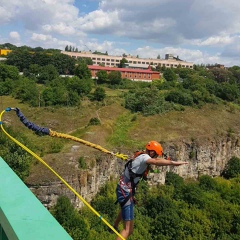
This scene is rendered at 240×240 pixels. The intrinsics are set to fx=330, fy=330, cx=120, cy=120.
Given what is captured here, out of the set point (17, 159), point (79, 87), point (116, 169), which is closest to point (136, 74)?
point (79, 87)

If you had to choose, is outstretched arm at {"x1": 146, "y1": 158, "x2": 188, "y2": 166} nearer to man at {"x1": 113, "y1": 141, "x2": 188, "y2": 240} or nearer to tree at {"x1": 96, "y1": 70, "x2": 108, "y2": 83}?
man at {"x1": 113, "y1": 141, "x2": 188, "y2": 240}

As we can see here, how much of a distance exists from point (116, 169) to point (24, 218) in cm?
3239

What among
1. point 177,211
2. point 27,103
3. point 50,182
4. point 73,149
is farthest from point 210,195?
point 27,103

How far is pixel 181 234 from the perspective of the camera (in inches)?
1171

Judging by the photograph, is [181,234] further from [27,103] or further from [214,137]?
[27,103]

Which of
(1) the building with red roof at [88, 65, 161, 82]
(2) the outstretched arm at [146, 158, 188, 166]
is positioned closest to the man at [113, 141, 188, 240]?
(2) the outstretched arm at [146, 158, 188, 166]

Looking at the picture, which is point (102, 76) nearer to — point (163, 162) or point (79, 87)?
point (79, 87)

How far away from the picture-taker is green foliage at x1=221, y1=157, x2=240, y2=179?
45281 millimetres

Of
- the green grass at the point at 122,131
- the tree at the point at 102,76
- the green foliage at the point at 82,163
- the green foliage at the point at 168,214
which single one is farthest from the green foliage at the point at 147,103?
the green foliage at the point at 82,163

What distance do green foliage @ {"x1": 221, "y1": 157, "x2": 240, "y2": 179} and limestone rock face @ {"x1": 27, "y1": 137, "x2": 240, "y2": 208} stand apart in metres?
0.60

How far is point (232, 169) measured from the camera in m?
45.7

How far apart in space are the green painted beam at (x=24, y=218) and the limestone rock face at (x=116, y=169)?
79.6ft

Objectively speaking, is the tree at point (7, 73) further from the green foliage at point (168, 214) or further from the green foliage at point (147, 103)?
Result: the green foliage at point (168, 214)

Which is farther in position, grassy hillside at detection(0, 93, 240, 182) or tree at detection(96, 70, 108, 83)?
tree at detection(96, 70, 108, 83)
